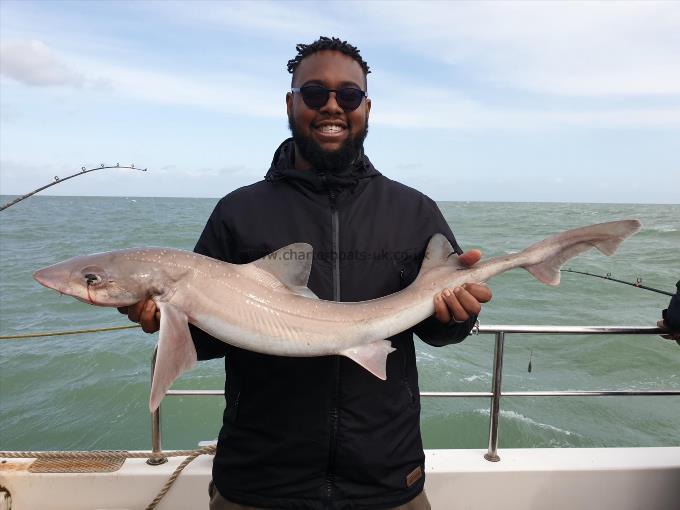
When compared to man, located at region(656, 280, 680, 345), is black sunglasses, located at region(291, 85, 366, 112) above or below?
above

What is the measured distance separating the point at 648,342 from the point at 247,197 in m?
13.7

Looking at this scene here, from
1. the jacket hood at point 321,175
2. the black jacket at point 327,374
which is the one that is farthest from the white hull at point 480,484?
the jacket hood at point 321,175

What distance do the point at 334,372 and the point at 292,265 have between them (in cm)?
51

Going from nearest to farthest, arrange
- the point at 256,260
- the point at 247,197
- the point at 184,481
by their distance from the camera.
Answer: the point at 256,260 < the point at 247,197 < the point at 184,481

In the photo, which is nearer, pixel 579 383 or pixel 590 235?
pixel 590 235

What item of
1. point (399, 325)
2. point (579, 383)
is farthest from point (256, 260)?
point (579, 383)

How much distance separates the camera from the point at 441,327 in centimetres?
245

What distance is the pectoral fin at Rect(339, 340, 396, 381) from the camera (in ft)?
7.05

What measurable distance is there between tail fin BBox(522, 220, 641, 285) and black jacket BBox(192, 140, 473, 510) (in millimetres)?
435

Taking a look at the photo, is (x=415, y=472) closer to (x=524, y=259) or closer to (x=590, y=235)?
(x=524, y=259)

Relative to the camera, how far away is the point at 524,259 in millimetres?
2461

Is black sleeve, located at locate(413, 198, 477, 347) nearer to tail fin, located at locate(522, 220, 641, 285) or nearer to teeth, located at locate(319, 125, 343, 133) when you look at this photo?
tail fin, located at locate(522, 220, 641, 285)

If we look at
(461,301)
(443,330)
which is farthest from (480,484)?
(461,301)

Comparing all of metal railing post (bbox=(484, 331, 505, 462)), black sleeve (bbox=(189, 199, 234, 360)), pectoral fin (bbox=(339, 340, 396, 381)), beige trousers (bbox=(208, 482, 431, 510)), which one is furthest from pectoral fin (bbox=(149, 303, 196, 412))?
metal railing post (bbox=(484, 331, 505, 462))
